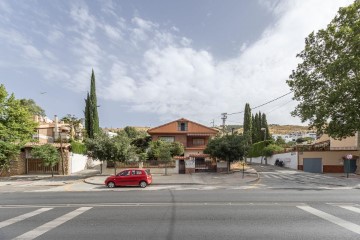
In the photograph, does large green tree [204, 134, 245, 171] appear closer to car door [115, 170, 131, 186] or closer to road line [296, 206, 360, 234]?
car door [115, 170, 131, 186]

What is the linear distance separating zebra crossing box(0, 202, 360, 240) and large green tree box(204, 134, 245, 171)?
1938 centimetres

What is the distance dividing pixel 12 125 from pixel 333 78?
33722 mm

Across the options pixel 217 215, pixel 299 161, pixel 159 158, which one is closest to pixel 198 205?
pixel 217 215

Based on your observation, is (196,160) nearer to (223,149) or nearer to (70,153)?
(223,149)

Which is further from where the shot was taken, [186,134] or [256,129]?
[256,129]

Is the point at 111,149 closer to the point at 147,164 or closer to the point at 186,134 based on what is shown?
the point at 147,164

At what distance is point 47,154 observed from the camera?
104 feet

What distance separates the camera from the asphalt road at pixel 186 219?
8.41 m

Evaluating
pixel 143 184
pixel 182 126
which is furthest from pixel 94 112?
pixel 143 184

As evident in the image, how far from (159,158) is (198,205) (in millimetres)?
21417

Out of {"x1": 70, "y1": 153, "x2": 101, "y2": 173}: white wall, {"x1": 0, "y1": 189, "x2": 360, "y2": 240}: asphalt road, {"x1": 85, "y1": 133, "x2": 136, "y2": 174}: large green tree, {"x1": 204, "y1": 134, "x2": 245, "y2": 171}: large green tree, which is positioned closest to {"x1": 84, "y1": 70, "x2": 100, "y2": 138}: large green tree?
{"x1": 70, "y1": 153, "x2": 101, "y2": 173}: white wall

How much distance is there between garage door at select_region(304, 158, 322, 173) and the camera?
39250 millimetres

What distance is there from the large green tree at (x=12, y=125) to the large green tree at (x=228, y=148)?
21.1 meters

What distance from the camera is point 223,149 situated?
109 ft
